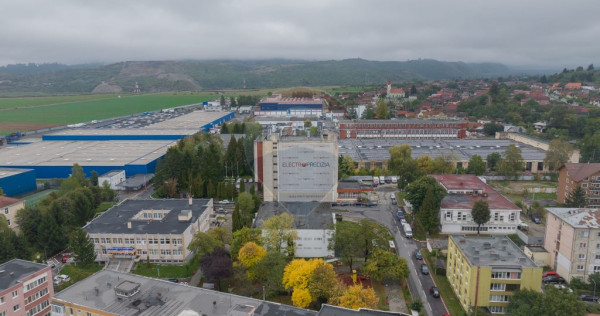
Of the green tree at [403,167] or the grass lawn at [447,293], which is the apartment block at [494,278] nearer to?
the grass lawn at [447,293]

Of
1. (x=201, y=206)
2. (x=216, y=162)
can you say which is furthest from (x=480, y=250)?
(x=216, y=162)

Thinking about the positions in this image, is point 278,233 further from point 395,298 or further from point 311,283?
point 395,298

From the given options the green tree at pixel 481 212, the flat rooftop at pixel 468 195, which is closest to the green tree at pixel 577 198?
the flat rooftop at pixel 468 195

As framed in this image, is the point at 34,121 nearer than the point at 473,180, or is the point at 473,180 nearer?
the point at 473,180

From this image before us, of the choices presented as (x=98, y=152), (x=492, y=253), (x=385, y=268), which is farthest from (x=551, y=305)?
(x=98, y=152)

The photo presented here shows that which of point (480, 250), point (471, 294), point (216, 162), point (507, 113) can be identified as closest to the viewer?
point (471, 294)

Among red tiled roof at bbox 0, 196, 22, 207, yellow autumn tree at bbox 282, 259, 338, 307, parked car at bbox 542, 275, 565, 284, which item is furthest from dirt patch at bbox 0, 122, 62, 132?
parked car at bbox 542, 275, 565, 284

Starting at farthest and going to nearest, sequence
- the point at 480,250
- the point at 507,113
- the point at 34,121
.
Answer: the point at 34,121, the point at 507,113, the point at 480,250

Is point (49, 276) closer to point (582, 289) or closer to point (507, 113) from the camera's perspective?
point (582, 289)
